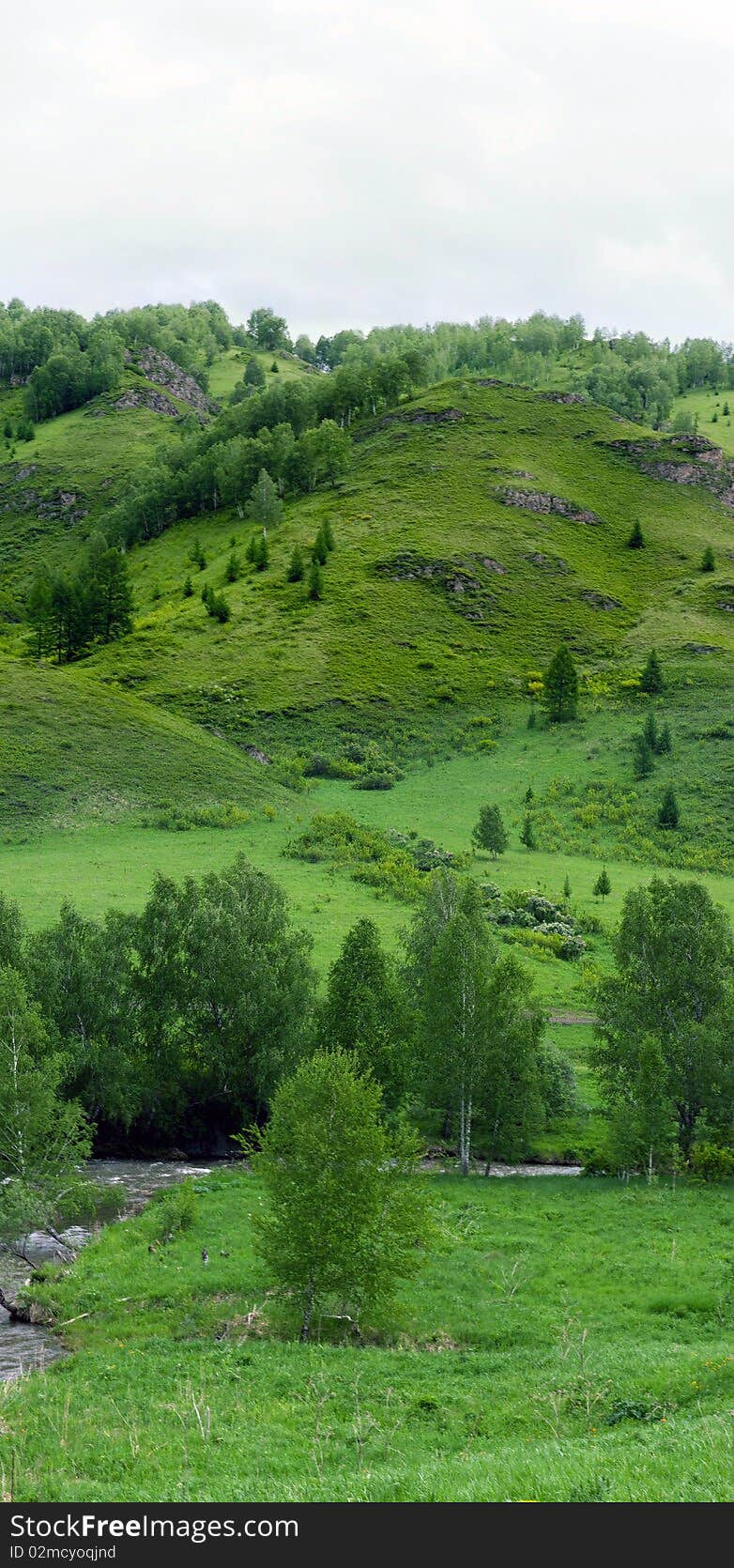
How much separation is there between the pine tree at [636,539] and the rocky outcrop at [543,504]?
7353 mm

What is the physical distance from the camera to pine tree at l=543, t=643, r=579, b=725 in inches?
4872

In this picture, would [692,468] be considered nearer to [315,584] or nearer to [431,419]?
[431,419]

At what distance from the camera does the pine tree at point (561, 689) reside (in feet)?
406

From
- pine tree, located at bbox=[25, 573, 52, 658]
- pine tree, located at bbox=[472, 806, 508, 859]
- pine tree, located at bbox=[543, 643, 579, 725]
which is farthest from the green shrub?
pine tree, located at bbox=[25, 573, 52, 658]

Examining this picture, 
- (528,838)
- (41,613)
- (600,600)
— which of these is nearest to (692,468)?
(600,600)

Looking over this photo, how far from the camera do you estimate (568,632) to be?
149m

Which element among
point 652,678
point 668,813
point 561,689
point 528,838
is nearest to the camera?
point 528,838

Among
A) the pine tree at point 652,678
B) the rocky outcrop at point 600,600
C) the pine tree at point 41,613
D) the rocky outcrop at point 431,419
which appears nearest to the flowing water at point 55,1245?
the pine tree at point 652,678

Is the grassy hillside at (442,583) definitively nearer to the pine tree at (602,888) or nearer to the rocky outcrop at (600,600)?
the rocky outcrop at (600,600)

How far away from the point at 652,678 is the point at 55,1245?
111m

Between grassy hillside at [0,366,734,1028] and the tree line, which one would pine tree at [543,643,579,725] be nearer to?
→ grassy hillside at [0,366,734,1028]

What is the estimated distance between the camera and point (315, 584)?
477 feet
